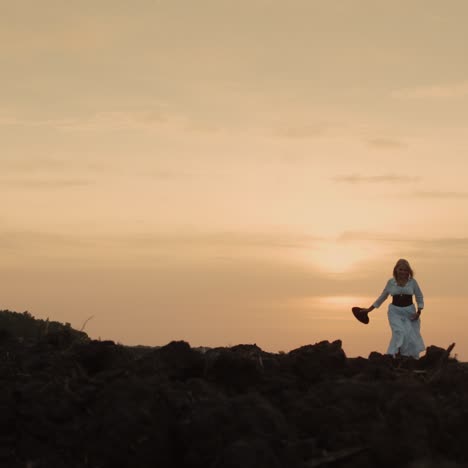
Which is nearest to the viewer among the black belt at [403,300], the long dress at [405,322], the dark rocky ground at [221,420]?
the dark rocky ground at [221,420]

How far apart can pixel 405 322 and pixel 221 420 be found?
37.0ft

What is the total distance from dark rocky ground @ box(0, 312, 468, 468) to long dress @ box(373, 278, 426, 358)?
7.47 meters

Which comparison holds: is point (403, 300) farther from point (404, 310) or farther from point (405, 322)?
point (405, 322)

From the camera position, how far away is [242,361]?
43.4ft

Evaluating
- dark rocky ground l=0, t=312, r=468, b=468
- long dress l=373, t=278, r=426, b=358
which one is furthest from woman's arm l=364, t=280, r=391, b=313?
dark rocky ground l=0, t=312, r=468, b=468

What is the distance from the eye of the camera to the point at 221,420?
10547mm

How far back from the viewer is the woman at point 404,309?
21.0m

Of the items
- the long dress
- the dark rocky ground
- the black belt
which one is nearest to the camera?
the dark rocky ground

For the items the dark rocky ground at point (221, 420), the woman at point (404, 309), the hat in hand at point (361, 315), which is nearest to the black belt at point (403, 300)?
the woman at point (404, 309)

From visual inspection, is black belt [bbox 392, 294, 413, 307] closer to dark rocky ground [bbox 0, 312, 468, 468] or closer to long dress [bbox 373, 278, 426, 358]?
long dress [bbox 373, 278, 426, 358]

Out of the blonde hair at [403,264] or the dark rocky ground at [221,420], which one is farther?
the blonde hair at [403,264]

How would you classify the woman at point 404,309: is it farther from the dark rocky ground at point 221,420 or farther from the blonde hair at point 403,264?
the dark rocky ground at point 221,420

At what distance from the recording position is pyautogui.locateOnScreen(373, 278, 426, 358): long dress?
825 inches

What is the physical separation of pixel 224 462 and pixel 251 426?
2.51ft
